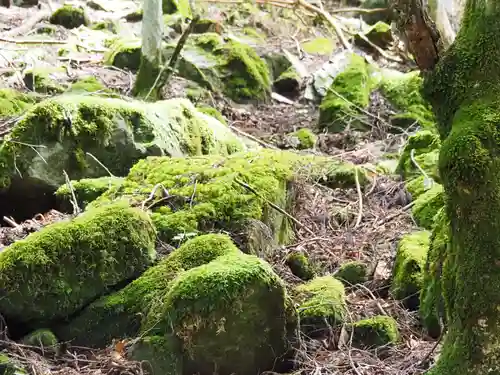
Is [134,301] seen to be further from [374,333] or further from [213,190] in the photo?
[374,333]

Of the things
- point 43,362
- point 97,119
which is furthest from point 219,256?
point 97,119

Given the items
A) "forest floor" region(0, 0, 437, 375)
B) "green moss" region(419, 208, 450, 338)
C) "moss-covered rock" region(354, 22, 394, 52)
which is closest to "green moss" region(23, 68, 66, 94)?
"forest floor" region(0, 0, 437, 375)

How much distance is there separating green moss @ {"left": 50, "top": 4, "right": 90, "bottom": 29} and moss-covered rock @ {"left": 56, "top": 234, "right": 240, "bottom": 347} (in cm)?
1047

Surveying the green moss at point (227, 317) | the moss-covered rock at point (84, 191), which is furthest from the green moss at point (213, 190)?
the green moss at point (227, 317)

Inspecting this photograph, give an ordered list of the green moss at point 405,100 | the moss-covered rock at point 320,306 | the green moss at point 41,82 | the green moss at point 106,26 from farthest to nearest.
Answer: the green moss at point 106,26, the green moss at point 405,100, the green moss at point 41,82, the moss-covered rock at point 320,306

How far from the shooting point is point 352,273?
192 inches

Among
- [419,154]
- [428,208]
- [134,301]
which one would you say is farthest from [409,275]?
[419,154]

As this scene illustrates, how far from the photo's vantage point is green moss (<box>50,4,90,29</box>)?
13.1m

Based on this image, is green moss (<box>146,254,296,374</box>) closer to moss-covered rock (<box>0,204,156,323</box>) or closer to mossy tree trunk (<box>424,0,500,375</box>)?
moss-covered rock (<box>0,204,156,323</box>)

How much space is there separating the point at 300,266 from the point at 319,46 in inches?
401

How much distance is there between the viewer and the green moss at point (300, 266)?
4.84 meters

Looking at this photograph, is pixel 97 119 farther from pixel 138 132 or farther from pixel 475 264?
pixel 475 264

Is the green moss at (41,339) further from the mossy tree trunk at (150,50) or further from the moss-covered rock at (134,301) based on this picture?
the mossy tree trunk at (150,50)

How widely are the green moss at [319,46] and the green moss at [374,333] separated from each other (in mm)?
10588
